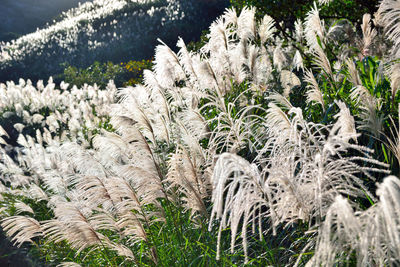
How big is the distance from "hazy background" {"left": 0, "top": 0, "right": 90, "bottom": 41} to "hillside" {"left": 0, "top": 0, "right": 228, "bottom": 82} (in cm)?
1507

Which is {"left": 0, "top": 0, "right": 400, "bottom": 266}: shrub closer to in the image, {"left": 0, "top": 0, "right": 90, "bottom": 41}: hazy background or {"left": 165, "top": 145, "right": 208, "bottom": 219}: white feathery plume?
{"left": 165, "top": 145, "right": 208, "bottom": 219}: white feathery plume

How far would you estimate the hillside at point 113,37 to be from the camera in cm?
1858

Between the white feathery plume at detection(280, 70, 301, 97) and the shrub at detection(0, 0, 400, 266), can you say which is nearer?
the shrub at detection(0, 0, 400, 266)

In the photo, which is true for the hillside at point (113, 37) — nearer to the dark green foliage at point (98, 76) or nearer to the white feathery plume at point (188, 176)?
the dark green foliage at point (98, 76)

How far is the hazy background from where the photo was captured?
37.6 meters

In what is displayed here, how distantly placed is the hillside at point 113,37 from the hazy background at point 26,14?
1507 centimetres

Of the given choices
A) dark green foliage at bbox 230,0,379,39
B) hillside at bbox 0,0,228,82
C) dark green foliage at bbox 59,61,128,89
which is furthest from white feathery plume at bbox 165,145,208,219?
hillside at bbox 0,0,228,82

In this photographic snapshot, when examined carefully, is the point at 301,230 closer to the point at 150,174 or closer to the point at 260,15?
the point at 150,174

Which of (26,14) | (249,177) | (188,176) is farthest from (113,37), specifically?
(26,14)

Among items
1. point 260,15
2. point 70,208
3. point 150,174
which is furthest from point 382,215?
point 260,15

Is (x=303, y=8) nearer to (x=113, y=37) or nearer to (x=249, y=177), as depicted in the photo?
(x=249, y=177)

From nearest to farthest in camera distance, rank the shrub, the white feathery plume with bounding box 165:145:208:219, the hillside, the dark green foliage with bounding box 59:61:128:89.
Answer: the shrub
the white feathery plume with bounding box 165:145:208:219
the dark green foliage with bounding box 59:61:128:89
the hillside

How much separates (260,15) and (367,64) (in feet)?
13.8

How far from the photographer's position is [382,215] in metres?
1.44
